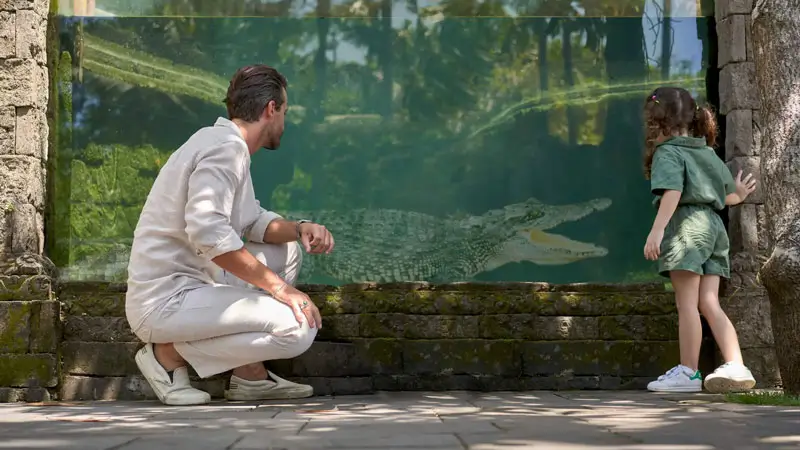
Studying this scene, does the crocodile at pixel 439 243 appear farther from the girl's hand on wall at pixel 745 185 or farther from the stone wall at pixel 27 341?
the stone wall at pixel 27 341

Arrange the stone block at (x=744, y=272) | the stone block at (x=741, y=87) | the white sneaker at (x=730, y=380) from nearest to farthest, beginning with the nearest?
the white sneaker at (x=730, y=380) → the stone block at (x=744, y=272) → the stone block at (x=741, y=87)

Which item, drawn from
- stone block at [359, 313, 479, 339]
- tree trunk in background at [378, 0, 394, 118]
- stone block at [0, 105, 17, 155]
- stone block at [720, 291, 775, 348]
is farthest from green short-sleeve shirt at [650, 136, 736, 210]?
stone block at [0, 105, 17, 155]

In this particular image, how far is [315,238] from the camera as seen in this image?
4547 millimetres

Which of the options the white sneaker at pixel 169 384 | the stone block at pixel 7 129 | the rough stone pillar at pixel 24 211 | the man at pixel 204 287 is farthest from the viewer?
the stone block at pixel 7 129

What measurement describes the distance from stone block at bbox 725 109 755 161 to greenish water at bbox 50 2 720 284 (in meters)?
0.39

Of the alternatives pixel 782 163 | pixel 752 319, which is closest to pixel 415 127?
pixel 752 319

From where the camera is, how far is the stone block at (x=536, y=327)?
5426 mm

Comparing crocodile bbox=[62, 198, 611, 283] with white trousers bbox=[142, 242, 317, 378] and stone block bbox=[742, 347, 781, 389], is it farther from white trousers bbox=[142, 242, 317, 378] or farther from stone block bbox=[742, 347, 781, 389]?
white trousers bbox=[142, 242, 317, 378]

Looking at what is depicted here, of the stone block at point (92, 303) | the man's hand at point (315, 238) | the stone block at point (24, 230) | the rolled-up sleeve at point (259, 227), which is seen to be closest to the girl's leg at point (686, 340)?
the man's hand at point (315, 238)

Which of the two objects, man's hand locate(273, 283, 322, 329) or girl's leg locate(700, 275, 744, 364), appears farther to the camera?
girl's leg locate(700, 275, 744, 364)

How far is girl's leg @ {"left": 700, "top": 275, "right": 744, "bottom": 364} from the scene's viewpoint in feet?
15.4

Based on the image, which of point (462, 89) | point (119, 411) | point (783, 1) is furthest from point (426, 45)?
point (119, 411)

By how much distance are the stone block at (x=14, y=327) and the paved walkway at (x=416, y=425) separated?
28.7 inches

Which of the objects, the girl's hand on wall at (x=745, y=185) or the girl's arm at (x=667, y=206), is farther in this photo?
the girl's hand on wall at (x=745, y=185)
